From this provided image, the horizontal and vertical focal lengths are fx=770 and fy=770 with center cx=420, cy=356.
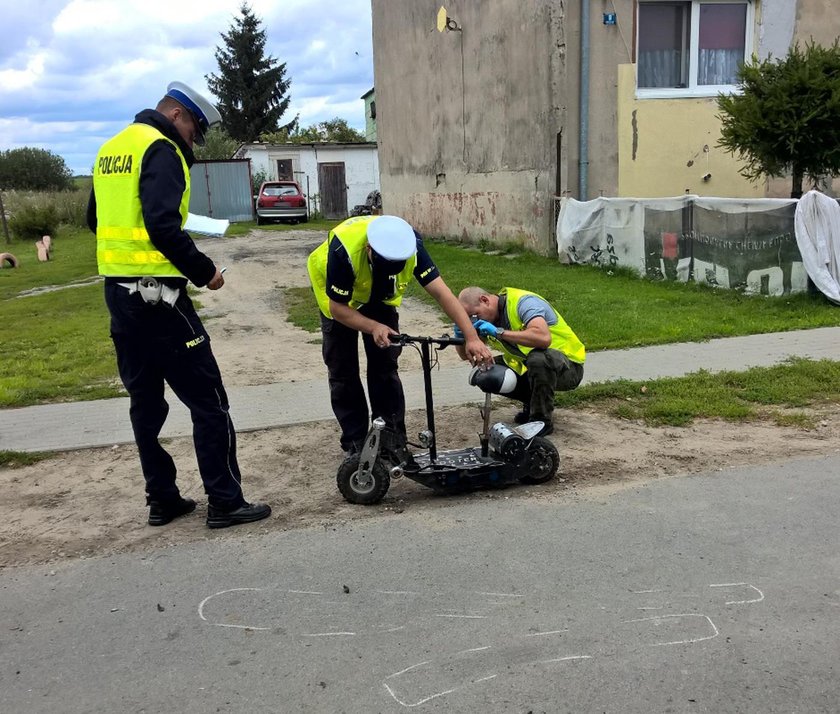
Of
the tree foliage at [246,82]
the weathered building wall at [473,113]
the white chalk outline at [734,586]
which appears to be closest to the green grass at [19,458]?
the white chalk outline at [734,586]

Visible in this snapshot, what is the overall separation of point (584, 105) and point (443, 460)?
1188 cm

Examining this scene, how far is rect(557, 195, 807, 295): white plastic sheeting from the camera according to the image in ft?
33.3

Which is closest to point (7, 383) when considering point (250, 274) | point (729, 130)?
point (250, 274)

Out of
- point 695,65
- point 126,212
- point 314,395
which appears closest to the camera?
point 126,212

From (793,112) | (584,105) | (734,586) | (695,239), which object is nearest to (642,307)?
(695,239)

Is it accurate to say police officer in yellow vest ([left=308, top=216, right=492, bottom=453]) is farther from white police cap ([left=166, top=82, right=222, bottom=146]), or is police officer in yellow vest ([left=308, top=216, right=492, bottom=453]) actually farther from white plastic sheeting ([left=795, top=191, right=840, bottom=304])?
white plastic sheeting ([left=795, top=191, right=840, bottom=304])

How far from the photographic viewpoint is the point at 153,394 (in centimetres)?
419

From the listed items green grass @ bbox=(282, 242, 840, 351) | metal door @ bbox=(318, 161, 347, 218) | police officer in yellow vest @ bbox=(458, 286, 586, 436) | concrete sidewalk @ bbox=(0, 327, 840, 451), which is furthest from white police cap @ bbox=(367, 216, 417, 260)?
metal door @ bbox=(318, 161, 347, 218)

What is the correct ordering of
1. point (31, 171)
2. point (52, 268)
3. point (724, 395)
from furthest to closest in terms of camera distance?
point (31, 171), point (52, 268), point (724, 395)

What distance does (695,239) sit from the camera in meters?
11.4

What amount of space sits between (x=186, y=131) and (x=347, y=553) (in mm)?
2390

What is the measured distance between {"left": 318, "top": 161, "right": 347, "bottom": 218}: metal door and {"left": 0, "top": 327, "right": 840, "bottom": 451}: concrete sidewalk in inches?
1206

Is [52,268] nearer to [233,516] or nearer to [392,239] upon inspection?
[233,516]

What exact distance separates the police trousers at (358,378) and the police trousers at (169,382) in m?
0.94
